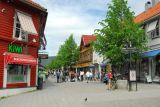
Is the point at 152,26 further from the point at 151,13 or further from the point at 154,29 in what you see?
the point at 151,13

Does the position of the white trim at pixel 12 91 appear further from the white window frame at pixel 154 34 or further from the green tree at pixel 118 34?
the white window frame at pixel 154 34

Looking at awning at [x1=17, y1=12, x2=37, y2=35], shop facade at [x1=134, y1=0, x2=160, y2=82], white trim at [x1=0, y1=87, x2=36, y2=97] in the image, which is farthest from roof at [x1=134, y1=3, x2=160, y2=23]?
white trim at [x1=0, y1=87, x2=36, y2=97]

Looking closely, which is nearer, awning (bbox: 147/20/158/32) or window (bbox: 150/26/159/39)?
awning (bbox: 147/20/158/32)

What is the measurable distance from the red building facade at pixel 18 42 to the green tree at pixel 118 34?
34.3ft

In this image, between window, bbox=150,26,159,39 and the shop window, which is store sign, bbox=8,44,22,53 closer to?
the shop window

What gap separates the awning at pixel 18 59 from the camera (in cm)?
2147

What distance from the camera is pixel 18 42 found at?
22938 mm

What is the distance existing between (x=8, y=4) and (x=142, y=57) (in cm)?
1811

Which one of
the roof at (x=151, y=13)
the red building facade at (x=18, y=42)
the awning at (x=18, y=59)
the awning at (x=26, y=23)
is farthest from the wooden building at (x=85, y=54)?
the awning at (x=18, y=59)

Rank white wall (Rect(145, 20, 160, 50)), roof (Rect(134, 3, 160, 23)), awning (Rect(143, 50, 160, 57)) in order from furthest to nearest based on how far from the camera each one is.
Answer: roof (Rect(134, 3, 160, 23))
white wall (Rect(145, 20, 160, 50))
awning (Rect(143, 50, 160, 57))

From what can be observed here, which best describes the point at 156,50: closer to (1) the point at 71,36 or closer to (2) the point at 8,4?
(2) the point at 8,4

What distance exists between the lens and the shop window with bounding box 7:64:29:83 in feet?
73.9

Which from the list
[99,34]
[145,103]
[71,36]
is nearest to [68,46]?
[71,36]

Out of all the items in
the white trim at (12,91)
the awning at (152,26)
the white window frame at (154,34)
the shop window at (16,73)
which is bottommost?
the white trim at (12,91)
